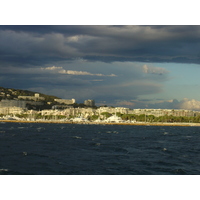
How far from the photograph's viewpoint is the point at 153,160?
33.5 metres

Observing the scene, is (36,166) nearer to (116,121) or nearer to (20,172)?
(20,172)

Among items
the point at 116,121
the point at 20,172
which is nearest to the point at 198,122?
the point at 116,121

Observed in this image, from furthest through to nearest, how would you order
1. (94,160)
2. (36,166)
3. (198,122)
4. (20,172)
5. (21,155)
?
1. (198,122)
2. (21,155)
3. (94,160)
4. (36,166)
5. (20,172)

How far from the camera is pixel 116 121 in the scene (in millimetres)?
198000

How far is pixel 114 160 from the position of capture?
32625mm

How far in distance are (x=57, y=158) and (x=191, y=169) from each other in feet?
42.1

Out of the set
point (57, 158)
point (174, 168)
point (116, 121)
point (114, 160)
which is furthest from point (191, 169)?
point (116, 121)

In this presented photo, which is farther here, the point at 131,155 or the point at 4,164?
the point at 131,155

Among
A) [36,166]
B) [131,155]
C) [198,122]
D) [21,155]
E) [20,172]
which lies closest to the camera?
[20,172]

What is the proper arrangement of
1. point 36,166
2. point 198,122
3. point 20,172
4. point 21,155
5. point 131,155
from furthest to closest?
point 198,122 < point 131,155 < point 21,155 < point 36,166 < point 20,172

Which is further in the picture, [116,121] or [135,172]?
[116,121]

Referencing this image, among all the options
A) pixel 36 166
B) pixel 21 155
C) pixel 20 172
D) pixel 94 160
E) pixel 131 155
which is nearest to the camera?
pixel 20 172

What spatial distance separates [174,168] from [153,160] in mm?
4435

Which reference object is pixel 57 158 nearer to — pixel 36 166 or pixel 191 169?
pixel 36 166
